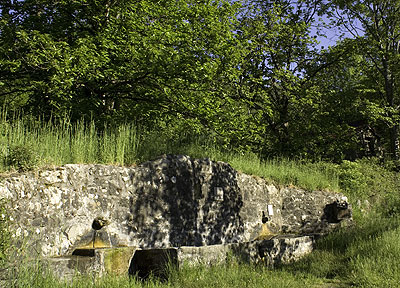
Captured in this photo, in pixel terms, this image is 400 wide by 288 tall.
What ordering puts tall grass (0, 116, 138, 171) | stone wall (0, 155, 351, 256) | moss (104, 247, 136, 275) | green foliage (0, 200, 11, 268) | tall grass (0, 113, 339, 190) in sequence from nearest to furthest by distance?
green foliage (0, 200, 11, 268), stone wall (0, 155, 351, 256), moss (104, 247, 136, 275), tall grass (0, 116, 138, 171), tall grass (0, 113, 339, 190)

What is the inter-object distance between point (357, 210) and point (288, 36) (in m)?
7.79

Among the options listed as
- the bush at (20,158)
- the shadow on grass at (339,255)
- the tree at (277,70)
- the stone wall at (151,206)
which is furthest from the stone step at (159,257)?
the tree at (277,70)

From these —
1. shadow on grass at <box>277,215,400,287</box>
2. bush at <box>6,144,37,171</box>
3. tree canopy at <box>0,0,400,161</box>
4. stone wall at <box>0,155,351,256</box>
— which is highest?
tree canopy at <box>0,0,400,161</box>

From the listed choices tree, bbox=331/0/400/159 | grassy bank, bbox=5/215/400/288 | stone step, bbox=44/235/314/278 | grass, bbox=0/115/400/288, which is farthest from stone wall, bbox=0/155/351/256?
tree, bbox=331/0/400/159

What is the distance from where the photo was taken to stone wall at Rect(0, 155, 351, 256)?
577 centimetres

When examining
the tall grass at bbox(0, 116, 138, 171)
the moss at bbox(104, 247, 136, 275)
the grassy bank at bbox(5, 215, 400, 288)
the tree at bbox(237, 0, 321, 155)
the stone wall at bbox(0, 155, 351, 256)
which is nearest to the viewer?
the grassy bank at bbox(5, 215, 400, 288)

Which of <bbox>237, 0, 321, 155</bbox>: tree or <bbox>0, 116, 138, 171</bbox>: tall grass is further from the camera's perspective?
<bbox>237, 0, 321, 155</bbox>: tree

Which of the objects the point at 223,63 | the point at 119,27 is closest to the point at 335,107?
the point at 223,63

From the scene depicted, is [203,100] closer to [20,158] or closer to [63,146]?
[63,146]

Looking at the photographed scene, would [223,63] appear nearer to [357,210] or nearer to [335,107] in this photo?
[357,210]

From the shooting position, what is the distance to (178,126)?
11.3 m

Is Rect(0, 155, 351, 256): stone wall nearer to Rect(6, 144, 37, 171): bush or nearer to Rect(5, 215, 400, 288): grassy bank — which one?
Rect(6, 144, 37, 171): bush

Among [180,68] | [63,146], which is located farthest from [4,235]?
[180,68]

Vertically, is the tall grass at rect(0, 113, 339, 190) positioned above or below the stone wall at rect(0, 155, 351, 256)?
above
